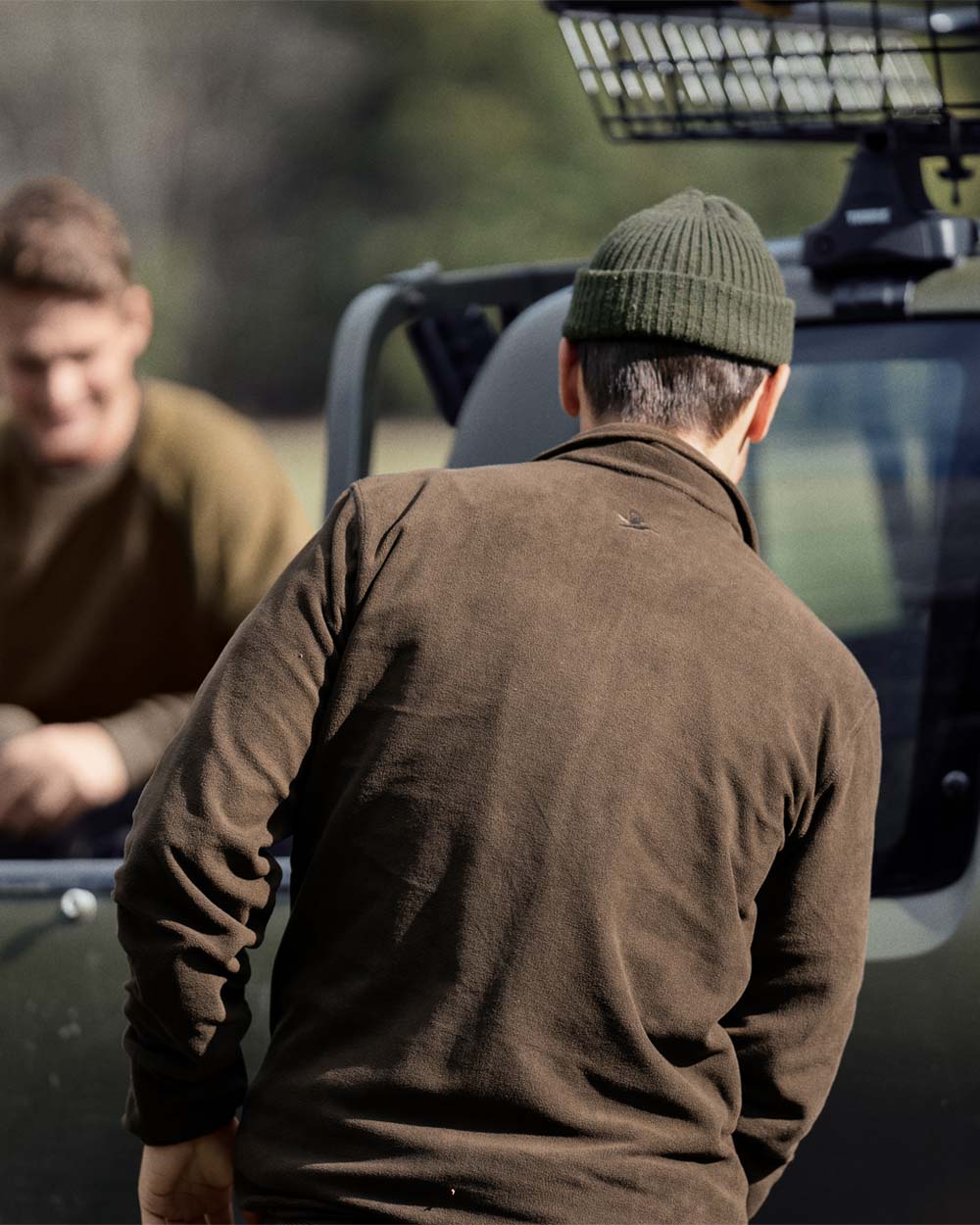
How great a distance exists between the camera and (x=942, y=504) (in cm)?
234

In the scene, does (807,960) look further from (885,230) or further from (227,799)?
(885,230)

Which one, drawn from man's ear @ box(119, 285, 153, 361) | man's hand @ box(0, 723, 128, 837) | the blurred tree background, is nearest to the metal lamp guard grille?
man's ear @ box(119, 285, 153, 361)

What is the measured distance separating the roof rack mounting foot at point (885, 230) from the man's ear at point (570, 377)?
80cm

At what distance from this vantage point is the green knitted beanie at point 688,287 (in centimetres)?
158

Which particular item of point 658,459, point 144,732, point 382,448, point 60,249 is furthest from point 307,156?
point 658,459

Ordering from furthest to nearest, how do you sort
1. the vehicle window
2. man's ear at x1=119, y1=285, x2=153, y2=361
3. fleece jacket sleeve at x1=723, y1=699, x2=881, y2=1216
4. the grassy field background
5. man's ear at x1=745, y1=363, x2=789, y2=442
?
the grassy field background → man's ear at x1=119, y1=285, x2=153, y2=361 → the vehicle window → man's ear at x1=745, y1=363, x2=789, y2=442 → fleece jacket sleeve at x1=723, y1=699, x2=881, y2=1216

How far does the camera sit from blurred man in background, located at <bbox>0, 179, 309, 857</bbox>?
2.54 metres

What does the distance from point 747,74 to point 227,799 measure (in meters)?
1.64

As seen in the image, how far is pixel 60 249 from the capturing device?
103 inches

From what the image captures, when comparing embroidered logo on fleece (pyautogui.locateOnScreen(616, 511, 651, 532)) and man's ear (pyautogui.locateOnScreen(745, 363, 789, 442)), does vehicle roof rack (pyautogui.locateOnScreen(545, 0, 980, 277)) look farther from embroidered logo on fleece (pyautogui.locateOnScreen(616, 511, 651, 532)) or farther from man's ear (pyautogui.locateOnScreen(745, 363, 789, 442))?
embroidered logo on fleece (pyautogui.locateOnScreen(616, 511, 651, 532))

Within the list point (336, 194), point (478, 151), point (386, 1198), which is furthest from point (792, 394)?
point (336, 194)

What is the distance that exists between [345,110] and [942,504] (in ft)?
67.4

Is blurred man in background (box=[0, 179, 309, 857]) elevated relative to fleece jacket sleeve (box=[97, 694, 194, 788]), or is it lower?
elevated

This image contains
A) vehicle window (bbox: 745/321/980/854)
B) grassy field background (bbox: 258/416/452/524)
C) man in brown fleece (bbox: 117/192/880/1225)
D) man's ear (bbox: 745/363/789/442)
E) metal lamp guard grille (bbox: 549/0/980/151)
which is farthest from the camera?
grassy field background (bbox: 258/416/452/524)
